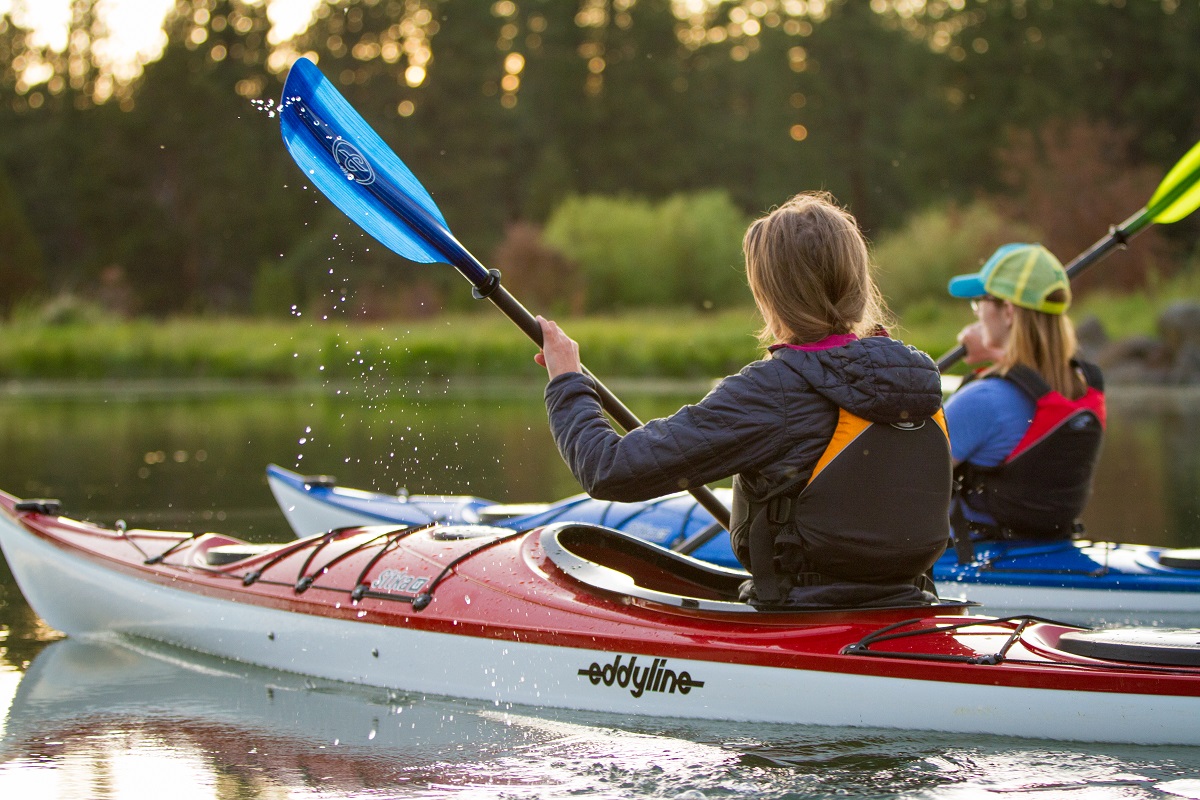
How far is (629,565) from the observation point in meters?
3.79

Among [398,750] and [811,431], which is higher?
[811,431]

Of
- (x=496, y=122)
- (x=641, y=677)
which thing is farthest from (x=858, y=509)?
(x=496, y=122)

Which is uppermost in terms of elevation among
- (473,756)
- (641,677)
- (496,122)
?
(496,122)

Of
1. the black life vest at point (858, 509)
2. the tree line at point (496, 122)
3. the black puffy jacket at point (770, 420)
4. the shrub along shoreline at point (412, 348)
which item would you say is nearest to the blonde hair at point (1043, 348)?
the black life vest at point (858, 509)

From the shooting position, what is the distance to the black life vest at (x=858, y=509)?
2971 mm

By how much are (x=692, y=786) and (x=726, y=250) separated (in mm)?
23007

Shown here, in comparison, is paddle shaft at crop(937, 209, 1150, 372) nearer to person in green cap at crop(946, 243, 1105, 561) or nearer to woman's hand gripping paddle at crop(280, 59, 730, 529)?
person in green cap at crop(946, 243, 1105, 561)

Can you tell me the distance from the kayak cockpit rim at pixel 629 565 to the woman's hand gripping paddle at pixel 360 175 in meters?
0.23

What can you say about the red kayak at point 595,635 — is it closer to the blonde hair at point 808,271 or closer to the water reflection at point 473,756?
the water reflection at point 473,756

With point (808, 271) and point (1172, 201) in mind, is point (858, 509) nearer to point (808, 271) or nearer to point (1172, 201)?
point (808, 271)

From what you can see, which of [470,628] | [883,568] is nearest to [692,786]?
[883,568]

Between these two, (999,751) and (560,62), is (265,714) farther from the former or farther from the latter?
(560,62)

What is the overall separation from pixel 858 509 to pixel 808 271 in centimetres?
50

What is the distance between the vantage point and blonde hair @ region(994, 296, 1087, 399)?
182 inches
